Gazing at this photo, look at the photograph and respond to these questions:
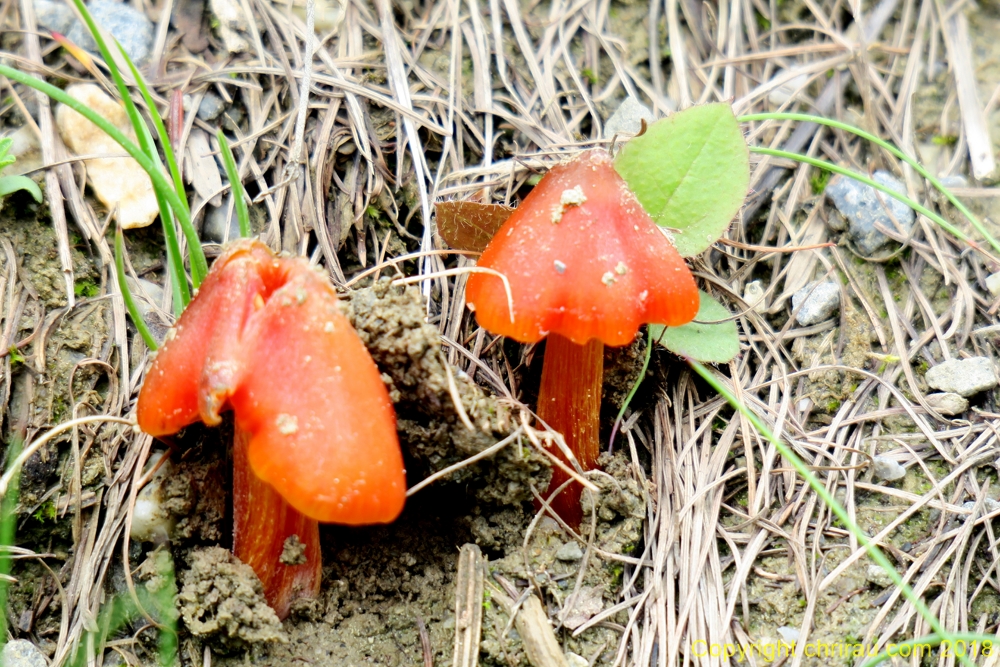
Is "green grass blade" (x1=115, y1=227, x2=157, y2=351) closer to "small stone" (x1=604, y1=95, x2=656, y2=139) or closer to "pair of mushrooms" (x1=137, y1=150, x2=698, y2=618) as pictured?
"pair of mushrooms" (x1=137, y1=150, x2=698, y2=618)

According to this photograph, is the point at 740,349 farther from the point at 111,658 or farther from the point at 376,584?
the point at 111,658

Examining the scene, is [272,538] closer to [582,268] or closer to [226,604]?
[226,604]

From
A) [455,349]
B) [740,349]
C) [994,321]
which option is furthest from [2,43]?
[994,321]

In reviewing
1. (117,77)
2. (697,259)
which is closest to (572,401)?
(697,259)

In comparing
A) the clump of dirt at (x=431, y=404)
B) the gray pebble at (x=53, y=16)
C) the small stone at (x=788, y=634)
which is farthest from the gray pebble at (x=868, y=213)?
the gray pebble at (x=53, y=16)

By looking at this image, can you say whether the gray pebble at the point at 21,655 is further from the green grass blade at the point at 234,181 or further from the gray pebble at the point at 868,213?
the gray pebble at the point at 868,213

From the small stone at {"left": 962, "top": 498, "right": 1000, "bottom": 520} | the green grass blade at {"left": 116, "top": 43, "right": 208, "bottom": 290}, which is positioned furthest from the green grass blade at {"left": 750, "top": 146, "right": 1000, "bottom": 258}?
the green grass blade at {"left": 116, "top": 43, "right": 208, "bottom": 290}
